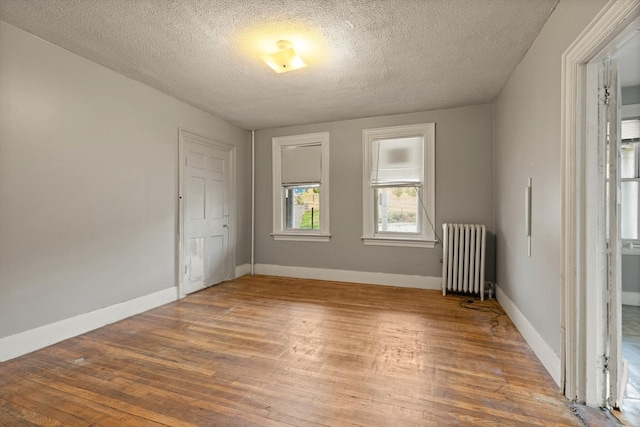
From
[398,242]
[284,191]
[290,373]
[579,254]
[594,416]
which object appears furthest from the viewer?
[284,191]

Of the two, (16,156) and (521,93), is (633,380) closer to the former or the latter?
(521,93)

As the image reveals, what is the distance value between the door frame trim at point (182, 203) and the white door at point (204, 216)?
1.8 inches

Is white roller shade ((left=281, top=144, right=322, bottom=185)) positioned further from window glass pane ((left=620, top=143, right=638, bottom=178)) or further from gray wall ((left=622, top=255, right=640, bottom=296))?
gray wall ((left=622, top=255, right=640, bottom=296))

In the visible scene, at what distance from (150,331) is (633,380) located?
380 centimetres

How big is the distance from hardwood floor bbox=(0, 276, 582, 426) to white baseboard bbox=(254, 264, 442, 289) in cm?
94

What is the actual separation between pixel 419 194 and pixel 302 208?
1.94 metres

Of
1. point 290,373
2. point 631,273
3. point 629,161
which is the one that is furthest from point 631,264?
point 290,373

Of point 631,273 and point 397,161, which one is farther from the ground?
point 397,161

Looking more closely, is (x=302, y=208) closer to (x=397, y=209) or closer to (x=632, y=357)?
(x=397, y=209)

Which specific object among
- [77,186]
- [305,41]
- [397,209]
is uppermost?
[305,41]

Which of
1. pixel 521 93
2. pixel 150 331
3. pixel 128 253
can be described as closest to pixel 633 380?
pixel 521 93

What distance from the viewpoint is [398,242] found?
4309mm

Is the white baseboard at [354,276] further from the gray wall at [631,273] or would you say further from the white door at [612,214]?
the white door at [612,214]

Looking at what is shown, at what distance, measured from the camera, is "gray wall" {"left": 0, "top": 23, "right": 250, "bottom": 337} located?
2.24 m
